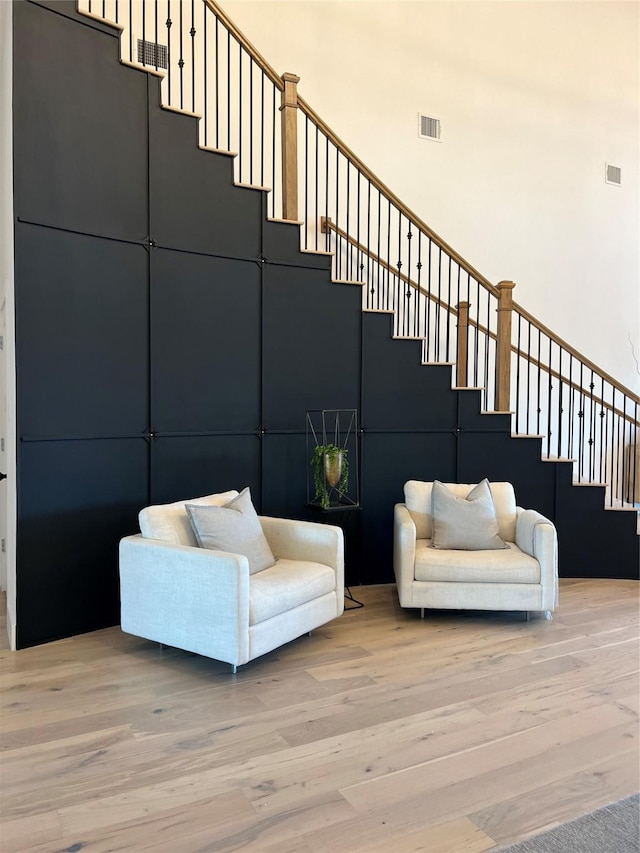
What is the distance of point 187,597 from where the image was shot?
339 cm

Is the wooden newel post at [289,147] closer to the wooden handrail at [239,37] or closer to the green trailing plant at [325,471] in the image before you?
the wooden handrail at [239,37]

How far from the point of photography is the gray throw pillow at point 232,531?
362cm

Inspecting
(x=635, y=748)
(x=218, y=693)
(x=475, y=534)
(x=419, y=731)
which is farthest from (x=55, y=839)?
(x=475, y=534)

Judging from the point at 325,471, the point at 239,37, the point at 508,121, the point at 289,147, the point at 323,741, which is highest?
the point at 508,121

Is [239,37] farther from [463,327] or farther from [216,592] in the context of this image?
[216,592]

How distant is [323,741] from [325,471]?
207cm

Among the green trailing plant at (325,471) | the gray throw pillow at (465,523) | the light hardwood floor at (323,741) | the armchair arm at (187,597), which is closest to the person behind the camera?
the light hardwood floor at (323,741)

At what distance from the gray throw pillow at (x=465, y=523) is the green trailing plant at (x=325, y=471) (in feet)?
2.20

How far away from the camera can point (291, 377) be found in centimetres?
478

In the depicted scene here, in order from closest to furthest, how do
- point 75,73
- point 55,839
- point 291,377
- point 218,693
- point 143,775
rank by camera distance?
point 55,839 < point 143,775 < point 218,693 < point 75,73 < point 291,377

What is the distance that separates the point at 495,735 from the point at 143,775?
1.44 metres

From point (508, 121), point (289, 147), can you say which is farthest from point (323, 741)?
point (508, 121)

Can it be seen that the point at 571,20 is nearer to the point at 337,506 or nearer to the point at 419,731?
the point at 337,506

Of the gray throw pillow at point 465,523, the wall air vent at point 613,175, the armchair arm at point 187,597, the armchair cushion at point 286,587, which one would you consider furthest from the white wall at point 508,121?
the armchair arm at point 187,597
